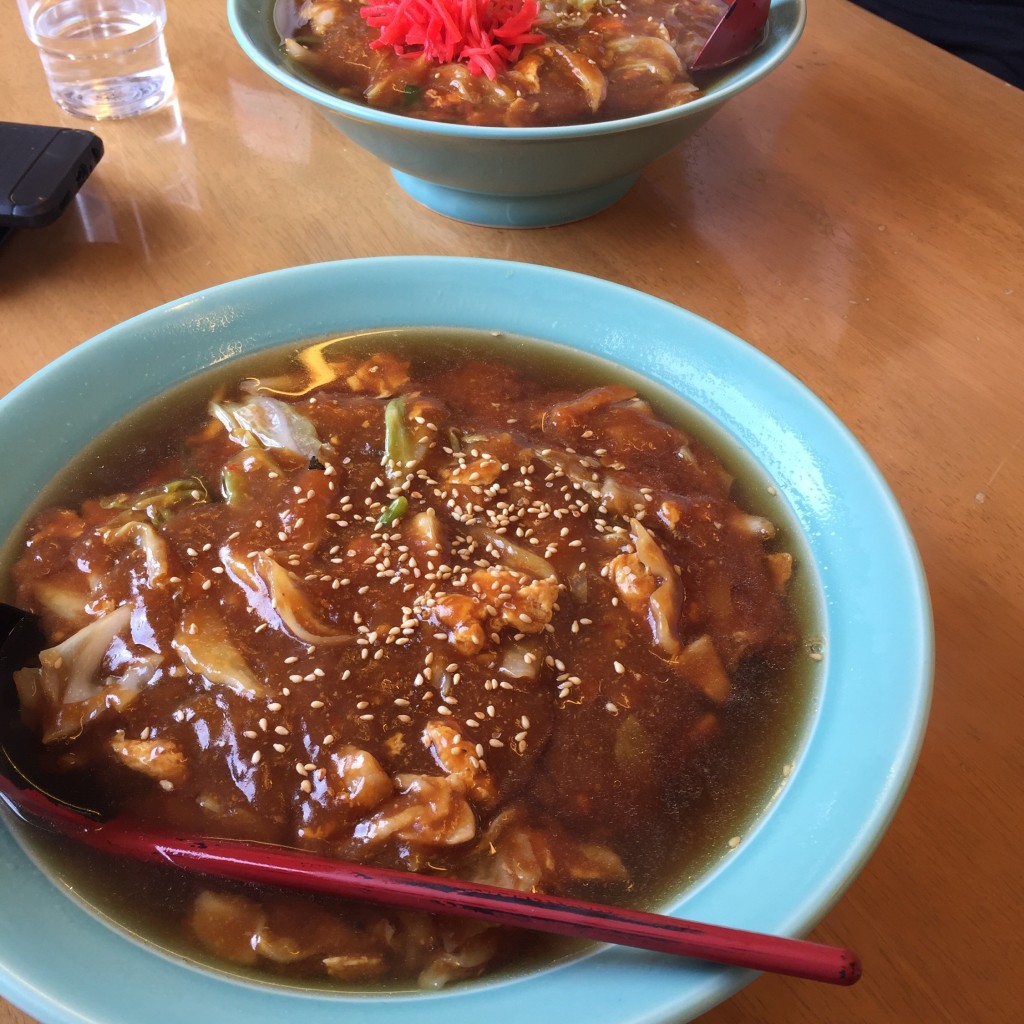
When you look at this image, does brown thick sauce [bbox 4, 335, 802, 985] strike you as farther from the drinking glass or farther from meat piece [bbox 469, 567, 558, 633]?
the drinking glass

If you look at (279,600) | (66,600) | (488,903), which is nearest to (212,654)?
(279,600)

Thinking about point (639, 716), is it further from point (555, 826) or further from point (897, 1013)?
point (897, 1013)

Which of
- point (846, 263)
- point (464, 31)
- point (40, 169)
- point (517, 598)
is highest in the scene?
point (464, 31)

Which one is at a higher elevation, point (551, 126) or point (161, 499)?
point (551, 126)

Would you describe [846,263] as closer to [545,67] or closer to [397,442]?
[545,67]

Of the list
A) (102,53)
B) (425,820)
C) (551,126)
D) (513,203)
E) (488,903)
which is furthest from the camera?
(102,53)

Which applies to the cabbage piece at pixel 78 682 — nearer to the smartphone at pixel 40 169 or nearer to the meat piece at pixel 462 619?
the meat piece at pixel 462 619

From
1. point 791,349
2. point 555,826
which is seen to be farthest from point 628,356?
point 555,826

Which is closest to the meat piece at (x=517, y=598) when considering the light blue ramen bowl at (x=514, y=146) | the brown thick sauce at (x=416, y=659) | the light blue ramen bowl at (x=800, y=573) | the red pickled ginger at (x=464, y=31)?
the brown thick sauce at (x=416, y=659)
